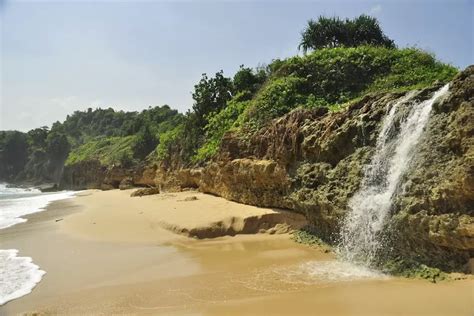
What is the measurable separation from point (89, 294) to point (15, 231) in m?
10.4

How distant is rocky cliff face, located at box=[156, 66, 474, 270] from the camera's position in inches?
289

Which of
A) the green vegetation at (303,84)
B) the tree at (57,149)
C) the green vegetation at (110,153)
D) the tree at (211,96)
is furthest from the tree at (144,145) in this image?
the tree at (57,149)

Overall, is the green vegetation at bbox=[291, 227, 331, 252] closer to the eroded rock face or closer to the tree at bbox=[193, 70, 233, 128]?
the eroded rock face

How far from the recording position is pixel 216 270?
30.0 ft

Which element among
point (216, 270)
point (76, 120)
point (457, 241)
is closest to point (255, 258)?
point (216, 270)

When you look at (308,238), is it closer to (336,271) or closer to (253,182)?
(336,271)

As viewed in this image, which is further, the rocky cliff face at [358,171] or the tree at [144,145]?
A: the tree at [144,145]

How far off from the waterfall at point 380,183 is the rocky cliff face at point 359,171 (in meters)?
0.26

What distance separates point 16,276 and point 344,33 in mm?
24723

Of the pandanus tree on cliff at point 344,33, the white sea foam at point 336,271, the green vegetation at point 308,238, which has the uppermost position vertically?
the pandanus tree on cliff at point 344,33

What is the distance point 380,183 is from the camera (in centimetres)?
952

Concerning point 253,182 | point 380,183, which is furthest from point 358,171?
point 253,182

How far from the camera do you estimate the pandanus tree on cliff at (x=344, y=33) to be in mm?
26750

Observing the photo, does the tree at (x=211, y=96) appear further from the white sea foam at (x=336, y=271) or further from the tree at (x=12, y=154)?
the tree at (x=12, y=154)
